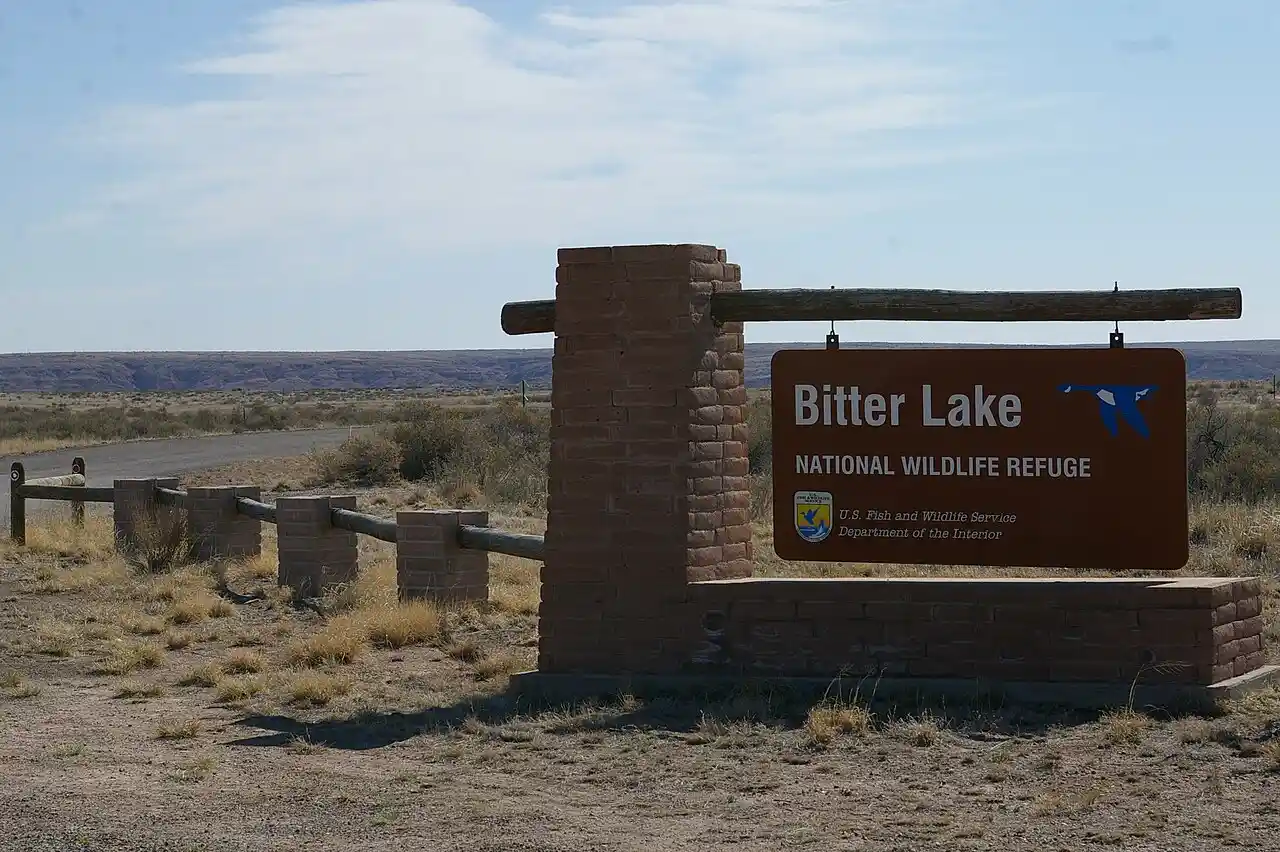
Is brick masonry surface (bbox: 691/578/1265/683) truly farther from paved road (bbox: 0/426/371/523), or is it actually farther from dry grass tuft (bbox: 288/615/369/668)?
paved road (bbox: 0/426/371/523)

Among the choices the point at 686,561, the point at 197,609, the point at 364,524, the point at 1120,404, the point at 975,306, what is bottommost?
the point at 197,609

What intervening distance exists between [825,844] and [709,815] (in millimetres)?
727

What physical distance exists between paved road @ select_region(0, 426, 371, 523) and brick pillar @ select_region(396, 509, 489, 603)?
15505 mm

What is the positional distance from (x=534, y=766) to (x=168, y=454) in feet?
114

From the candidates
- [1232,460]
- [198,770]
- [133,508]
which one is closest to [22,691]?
[198,770]

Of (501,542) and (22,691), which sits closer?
(22,691)

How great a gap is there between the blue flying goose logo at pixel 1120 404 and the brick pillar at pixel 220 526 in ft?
35.3

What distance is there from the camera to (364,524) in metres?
15.1

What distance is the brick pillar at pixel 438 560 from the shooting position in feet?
46.2

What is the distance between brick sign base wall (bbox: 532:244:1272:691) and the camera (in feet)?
31.0

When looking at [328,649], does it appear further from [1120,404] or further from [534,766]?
[1120,404]

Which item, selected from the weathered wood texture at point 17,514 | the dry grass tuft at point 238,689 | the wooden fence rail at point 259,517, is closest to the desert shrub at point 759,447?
the wooden fence rail at point 259,517

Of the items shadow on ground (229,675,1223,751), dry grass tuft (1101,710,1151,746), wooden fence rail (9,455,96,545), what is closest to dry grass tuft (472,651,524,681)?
shadow on ground (229,675,1223,751)

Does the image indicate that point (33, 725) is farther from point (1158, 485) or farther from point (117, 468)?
point (117, 468)
